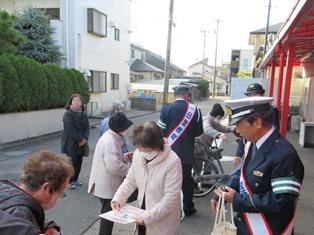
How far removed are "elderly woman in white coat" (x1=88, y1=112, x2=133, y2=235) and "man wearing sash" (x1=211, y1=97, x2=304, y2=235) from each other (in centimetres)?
142

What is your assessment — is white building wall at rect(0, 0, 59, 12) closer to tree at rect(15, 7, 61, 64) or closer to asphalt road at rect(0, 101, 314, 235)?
tree at rect(15, 7, 61, 64)

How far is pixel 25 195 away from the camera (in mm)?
1264

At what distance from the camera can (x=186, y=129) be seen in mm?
4238

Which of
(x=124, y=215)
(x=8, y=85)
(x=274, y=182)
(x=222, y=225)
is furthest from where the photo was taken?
(x=8, y=85)

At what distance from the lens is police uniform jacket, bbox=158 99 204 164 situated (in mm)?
4238

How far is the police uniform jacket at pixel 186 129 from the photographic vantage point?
13.9 feet

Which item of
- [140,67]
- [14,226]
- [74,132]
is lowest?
[74,132]

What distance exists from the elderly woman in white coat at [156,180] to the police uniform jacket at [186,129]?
167 cm

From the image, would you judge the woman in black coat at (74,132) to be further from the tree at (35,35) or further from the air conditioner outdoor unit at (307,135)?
the tree at (35,35)

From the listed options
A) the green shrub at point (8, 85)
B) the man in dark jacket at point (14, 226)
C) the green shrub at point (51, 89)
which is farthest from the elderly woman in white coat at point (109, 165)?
the green shrub at point (51, 89)

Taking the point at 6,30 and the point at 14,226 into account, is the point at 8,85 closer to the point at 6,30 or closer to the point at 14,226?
the point at 6,30

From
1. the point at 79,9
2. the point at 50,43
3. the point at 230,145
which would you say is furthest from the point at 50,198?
the point at 79,9

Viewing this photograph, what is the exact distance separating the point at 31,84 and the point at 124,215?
952 centimetres

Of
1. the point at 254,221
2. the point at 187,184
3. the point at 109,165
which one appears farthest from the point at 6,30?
the point at 254,221
